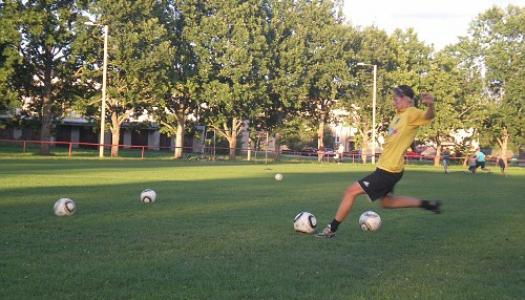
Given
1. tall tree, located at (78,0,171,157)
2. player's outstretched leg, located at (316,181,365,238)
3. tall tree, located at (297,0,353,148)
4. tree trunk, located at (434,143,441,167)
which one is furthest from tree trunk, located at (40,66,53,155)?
player's outstretched leg, located at (316,181,365,238)

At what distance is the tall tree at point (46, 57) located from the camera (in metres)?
40.5

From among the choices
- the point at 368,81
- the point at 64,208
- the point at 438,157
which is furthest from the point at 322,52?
the point at 64,208

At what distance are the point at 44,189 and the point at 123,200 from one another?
10.2 ft

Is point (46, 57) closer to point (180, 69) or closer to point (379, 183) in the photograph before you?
point (180, 69)

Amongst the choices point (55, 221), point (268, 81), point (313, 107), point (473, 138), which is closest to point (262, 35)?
point (268, 81)

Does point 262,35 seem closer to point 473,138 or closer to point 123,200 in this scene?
point 473,138

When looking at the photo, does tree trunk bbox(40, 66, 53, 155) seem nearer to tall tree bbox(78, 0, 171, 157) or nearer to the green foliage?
tall tree bbox(78, 0, 171, 157)

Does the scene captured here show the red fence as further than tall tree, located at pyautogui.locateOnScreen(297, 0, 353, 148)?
No

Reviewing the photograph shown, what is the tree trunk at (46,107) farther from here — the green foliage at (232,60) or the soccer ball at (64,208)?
the soccer ball at (64,208)

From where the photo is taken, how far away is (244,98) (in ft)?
155

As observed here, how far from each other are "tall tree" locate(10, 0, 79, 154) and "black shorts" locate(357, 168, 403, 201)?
3688 cm

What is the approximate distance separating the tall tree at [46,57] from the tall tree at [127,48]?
49.5 inches

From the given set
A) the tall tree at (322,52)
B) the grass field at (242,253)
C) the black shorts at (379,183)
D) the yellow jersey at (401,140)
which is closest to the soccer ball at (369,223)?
the grass field at (242,253)

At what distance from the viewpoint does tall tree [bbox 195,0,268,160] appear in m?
47.0
